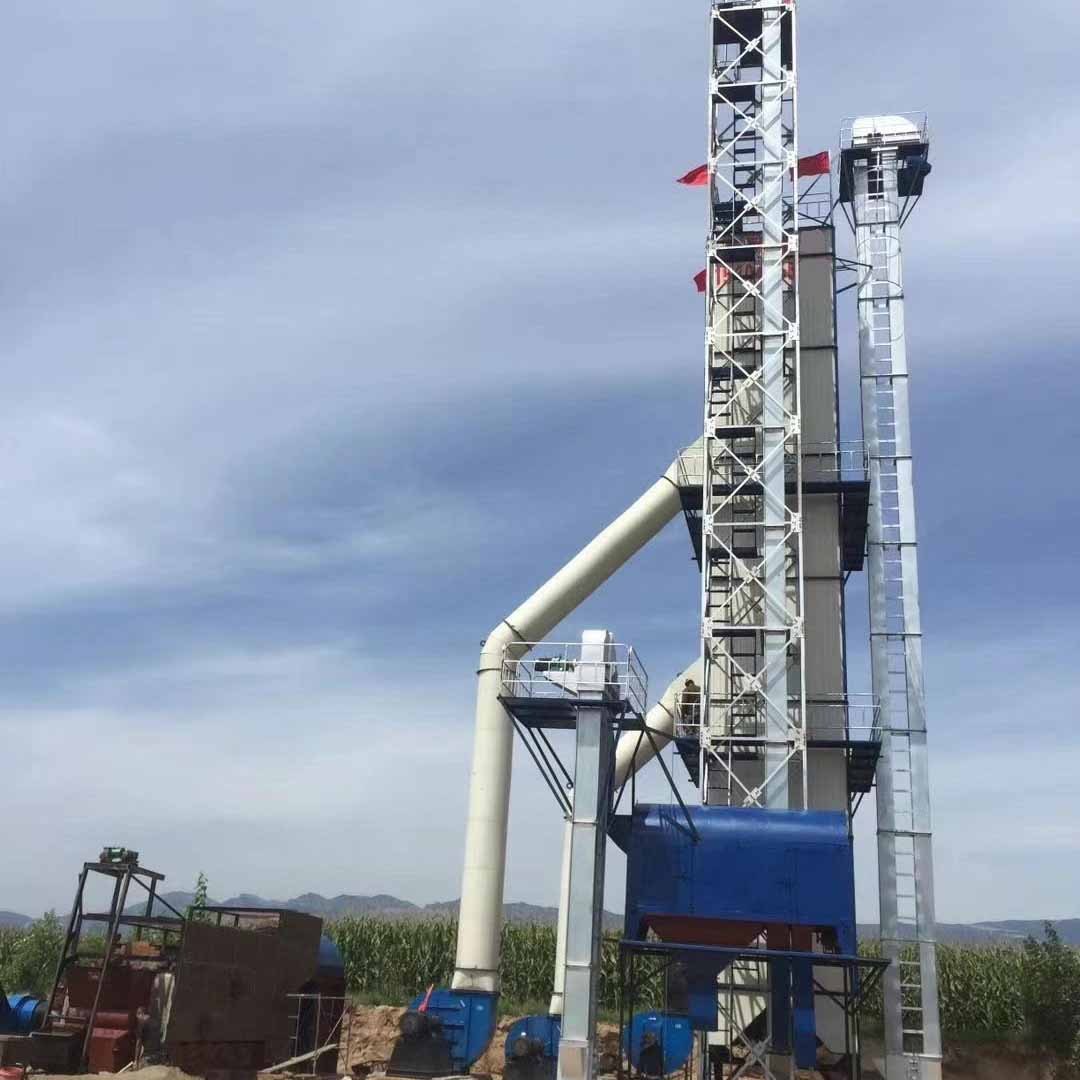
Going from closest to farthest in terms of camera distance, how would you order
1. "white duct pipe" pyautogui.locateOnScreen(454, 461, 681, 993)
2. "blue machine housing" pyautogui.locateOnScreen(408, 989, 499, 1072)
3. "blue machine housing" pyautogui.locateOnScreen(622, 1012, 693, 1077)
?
"blue machine housing" pyautogui.locateOnScreen(622, 1012, 693, 1077) → "blue machine housing" pyautogui.locateOnScreen(408, 989, 499, 1072) → "white duct pipe" pyautogui.locateOnScreen(454, 461, 681, 993)

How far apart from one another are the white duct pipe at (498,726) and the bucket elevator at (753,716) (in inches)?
2.6

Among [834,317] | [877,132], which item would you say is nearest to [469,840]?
[834,317]

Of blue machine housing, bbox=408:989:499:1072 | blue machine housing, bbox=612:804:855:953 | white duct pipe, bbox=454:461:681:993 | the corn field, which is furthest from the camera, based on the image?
the corn field

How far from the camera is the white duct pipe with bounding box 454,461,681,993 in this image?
31.0 meters

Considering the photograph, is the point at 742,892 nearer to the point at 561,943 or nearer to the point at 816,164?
the point at 561,943

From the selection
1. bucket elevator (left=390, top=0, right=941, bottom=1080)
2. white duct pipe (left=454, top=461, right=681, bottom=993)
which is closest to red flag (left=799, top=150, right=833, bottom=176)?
bucket elevator (left=390, top=0, right=941, bottom=1080)

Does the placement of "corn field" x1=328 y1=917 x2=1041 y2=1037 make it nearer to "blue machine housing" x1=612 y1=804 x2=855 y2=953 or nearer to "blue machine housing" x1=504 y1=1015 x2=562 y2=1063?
"blue machine housing" x1=504 y1=1015 x2=562 y2=1063

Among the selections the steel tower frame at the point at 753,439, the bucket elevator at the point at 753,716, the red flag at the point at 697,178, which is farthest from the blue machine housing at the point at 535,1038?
the red flag at the point at 697,178

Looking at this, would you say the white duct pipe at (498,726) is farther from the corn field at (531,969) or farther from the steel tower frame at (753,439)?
the corn field at (531,969)

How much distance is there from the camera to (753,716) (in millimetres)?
33500

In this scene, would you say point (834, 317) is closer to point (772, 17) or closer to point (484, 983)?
point (772, 17)

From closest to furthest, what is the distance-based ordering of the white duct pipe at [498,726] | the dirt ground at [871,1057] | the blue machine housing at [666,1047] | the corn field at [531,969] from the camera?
the blue machine housing at [666,1047], the white duct pipe at [498,726], the dirt ground at [871,1057], the corn field at [531,969]

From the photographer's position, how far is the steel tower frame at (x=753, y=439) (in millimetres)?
32625

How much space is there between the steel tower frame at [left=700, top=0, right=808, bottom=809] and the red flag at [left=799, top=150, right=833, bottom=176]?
1936 mm
